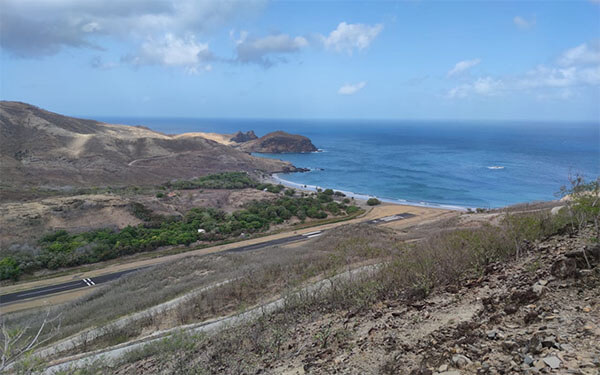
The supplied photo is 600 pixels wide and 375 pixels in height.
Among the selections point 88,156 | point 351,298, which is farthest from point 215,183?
point 351,298

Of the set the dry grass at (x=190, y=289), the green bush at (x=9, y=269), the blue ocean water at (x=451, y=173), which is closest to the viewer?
the dry grass at (x=190, y=289)

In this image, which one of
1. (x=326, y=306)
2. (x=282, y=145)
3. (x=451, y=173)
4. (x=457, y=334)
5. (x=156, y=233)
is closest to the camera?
(x=457, y=334)

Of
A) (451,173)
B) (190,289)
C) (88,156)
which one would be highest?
(88,156)

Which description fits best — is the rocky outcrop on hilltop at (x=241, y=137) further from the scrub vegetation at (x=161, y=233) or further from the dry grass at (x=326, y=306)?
the dry grass at (x=326, y=306)

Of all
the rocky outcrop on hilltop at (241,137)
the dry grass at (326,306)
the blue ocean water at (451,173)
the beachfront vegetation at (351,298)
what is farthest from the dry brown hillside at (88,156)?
the beachfront vegetation at (351,298)

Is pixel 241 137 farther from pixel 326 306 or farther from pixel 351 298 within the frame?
pixel 351 298

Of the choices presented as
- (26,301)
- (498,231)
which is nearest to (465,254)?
(498,231)

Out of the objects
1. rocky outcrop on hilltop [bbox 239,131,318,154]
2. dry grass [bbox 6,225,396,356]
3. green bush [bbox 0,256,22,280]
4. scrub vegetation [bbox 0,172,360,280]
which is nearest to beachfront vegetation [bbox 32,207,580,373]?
dry grass [bbox 6,225,396,356]
